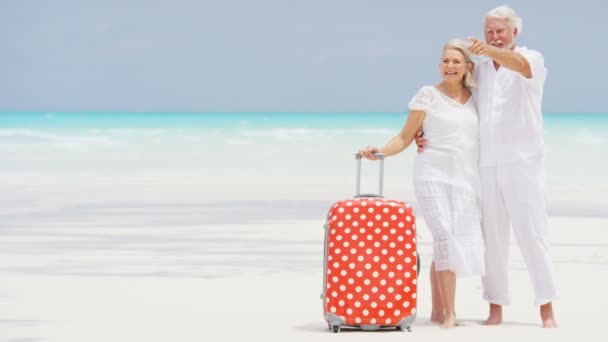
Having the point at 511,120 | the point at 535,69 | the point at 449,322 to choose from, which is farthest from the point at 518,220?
the point at 535,69

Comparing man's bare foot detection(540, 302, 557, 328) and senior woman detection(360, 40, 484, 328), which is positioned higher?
senior woman detection(360, 40, 484, 328)

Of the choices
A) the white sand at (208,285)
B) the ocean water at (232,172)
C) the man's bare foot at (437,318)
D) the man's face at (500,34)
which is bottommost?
the ocean water at (232,172)

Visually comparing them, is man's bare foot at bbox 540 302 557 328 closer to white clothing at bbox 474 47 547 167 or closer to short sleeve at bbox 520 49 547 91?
white clothing at bbox 474 47 547 167

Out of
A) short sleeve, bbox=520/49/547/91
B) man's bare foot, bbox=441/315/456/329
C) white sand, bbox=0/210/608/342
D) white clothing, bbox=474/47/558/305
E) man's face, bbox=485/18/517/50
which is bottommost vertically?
white sand, bbox=0/210/608/342

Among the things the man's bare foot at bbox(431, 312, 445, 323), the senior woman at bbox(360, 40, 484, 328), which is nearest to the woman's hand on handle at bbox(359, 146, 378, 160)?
the senior woman at bbox(360, 40, 484, 328)

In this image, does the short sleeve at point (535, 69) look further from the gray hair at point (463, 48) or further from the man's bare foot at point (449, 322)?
the man's bare foot at point (449, 322)

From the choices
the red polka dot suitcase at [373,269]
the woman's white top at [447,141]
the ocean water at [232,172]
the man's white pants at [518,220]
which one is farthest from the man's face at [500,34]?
the ocean water at [232,172]

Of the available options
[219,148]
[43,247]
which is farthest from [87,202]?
[219,148]

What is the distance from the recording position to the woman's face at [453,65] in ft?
20.1

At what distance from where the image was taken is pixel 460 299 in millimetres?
7125

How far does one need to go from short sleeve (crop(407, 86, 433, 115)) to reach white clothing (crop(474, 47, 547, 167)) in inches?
11.0

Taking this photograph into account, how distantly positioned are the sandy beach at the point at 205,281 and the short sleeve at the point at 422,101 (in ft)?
3.55

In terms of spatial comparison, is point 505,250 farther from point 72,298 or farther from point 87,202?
point 87,202

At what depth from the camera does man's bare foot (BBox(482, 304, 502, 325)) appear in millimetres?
6293
